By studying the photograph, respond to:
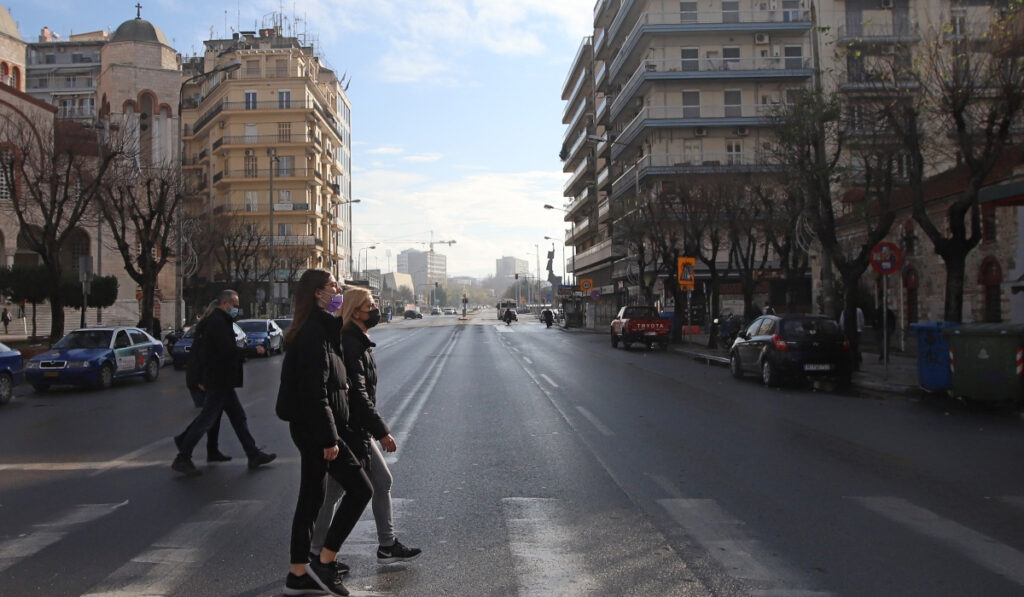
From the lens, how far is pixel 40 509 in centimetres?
700

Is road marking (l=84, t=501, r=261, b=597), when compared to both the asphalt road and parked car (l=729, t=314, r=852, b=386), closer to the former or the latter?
the asphalt road

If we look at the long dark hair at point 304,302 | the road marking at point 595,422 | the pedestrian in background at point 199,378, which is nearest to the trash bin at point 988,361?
the road marking at point 595,422

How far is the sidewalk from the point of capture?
659 inches

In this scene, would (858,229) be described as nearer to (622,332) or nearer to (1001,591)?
(622,332)

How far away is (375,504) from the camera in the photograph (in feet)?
17.7

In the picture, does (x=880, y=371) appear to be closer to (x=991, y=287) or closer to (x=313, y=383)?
(x=991, y=287)

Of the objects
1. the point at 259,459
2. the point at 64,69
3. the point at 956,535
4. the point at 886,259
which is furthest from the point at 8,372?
the point at 64,69

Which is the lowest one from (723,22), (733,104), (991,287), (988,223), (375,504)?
(375,504)

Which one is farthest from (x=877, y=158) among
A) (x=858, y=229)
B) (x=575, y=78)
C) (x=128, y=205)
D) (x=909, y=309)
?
(x=575, y=78)

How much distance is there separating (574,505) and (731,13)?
53.6 metres

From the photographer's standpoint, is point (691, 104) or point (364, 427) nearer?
point (364, 427)

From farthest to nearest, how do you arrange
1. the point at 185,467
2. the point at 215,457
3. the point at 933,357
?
1. the point at 933,357
2. the point at 215,457
3. the point at 185,467

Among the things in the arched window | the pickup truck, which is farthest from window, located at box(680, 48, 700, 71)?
the arched window

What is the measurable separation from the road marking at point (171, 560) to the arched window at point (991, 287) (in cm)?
2389
